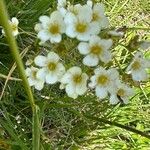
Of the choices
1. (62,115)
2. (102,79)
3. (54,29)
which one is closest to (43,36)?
(54,29)

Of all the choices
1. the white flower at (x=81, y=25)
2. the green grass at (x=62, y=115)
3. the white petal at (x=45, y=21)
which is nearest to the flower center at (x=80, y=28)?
the white flower at (x=81, y=25)

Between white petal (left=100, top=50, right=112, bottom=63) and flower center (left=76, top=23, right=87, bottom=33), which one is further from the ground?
flower center (left=76, top=23, right=87, bottom=33)

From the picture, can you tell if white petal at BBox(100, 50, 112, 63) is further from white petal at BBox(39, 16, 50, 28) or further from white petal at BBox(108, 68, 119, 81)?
white petal at BBox(39, 16, 50, 28)

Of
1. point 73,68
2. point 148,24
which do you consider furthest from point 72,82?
point 148,24

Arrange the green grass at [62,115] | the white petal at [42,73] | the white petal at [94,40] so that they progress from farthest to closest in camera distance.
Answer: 1. the green grass at [62,115]
2. the white petal at [42,73]
3. the white petal at [94,40]

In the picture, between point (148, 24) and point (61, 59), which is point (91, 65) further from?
point (148, 24)

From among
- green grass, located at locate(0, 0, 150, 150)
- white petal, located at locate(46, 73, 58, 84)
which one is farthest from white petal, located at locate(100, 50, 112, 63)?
green grass, located at locate(0, 0, 150, 150)

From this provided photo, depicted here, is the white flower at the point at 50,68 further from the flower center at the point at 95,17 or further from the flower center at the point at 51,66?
the flower center at the point at 95,17

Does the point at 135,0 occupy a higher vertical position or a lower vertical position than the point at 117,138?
higher
